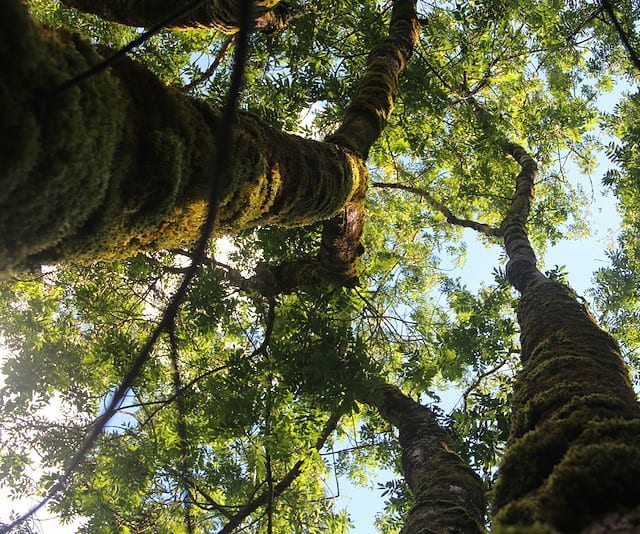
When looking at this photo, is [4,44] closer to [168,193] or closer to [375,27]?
[168,193]

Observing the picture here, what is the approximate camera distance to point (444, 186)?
10.2m

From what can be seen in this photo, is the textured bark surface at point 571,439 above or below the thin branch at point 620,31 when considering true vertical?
below

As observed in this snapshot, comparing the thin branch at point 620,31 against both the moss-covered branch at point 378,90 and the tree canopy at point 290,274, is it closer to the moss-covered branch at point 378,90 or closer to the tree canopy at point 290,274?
the tree canopy at point 290,274

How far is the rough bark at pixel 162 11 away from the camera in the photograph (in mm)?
3645

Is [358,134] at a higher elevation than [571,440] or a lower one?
higher

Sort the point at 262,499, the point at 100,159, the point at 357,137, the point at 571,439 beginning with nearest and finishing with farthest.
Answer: the point at 100,159 < the point at 571,439 < the point at 357,137 < the point at 262,499

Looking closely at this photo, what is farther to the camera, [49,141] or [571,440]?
[571,440]

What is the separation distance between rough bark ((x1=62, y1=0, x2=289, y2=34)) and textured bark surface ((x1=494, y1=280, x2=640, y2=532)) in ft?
11.6

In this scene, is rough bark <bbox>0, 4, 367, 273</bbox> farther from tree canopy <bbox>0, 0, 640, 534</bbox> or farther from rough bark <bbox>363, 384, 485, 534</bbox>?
rough bark <bbox>363, 384, 485, 534</bbox>

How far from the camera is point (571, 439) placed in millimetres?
1577

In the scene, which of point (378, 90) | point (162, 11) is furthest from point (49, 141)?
point (378, 90)

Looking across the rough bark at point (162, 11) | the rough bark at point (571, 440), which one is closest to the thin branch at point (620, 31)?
the rough bark at point (571, 440)

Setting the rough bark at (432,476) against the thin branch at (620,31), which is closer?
the thin branch at (620,31)

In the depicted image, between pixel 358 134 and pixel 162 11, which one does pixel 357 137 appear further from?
pixel 162 11
